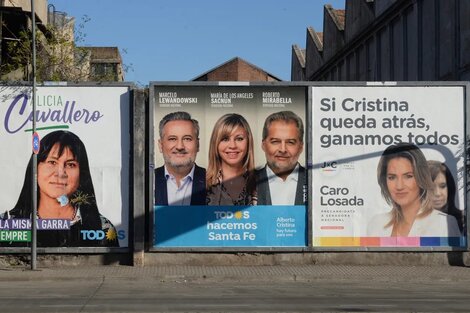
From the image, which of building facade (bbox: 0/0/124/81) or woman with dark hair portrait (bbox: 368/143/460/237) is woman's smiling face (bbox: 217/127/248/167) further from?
building facade (bbox: 0/0/124/81)

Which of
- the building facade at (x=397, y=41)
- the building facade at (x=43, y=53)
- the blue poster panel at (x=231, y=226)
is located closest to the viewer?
the blue poster panel at (x=231, y=226)

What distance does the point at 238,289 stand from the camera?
13047mm

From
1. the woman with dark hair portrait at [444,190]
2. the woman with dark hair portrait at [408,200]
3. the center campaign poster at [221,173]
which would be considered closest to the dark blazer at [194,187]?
the center campaign poster at [221,173]

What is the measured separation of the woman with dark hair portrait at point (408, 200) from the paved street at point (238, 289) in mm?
890

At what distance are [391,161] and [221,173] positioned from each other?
4051 mm

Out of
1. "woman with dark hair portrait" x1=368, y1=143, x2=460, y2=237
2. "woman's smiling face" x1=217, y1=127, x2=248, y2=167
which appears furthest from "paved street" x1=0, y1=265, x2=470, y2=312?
"woman's smiling face" x1=217, y1=127, x2=248, y2=167

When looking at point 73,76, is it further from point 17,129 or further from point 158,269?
point 158,269

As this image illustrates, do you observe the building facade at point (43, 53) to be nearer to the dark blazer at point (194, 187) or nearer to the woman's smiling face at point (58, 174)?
the woman's smiling face at point (58, 174)

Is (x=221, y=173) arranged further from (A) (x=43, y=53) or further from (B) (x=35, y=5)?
(B) (x=35, y=5)

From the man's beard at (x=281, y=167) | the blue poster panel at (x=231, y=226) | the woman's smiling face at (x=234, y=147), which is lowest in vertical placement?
the blue poster panel at (x=231, y=226)

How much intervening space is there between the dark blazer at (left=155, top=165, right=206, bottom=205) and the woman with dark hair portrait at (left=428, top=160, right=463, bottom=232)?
17.8 feet

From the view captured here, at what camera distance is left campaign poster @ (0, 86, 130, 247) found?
1590 cm

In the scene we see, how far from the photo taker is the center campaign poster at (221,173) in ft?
52.6

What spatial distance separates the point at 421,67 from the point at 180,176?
1394 centimetres
